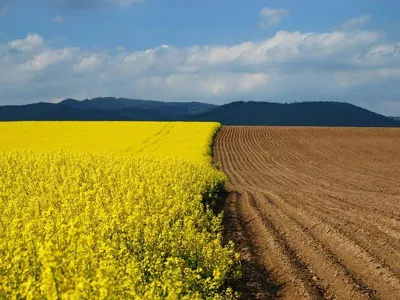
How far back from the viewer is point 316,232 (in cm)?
1362

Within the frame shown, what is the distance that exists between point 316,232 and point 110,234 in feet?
21.0

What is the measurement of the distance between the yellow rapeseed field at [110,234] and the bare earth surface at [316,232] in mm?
891

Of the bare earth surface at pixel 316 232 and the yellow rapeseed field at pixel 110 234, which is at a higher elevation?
the yellow rapeseed field at pixel 110 234

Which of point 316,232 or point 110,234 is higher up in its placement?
point 110,234

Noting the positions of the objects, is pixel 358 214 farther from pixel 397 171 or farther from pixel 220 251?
pixel 397 171

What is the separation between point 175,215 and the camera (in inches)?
479

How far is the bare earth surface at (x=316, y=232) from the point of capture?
10094 millimetres

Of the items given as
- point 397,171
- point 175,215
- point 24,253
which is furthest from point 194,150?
point 24,253

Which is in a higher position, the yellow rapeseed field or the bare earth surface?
the yellow rapeseed field

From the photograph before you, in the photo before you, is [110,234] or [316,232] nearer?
[110,234]

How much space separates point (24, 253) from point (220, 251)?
4.15 m

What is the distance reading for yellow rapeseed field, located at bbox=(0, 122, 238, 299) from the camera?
5.90 meters

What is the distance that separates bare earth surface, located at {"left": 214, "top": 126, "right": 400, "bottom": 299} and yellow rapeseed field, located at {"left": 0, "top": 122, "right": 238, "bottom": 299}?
89 cm

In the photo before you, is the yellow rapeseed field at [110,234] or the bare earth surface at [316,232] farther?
the bare earth surface at [316,232]
